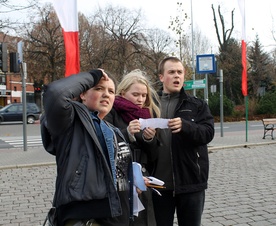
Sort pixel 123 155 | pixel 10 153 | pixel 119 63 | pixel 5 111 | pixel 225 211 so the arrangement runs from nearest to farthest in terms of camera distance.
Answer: pixel 123 155, pixel 225 211, pixel 10 153, pixel 5 111, pixel 119 63

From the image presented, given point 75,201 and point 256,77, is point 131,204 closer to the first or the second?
point 75,201

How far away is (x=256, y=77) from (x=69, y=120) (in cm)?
4787

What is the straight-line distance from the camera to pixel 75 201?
174cm

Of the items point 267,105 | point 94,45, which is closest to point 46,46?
point 94,45

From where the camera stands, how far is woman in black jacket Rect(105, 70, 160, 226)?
242cm

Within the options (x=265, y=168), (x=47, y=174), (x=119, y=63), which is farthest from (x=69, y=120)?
(x=119, y=63)

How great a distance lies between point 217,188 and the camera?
21.2 ft

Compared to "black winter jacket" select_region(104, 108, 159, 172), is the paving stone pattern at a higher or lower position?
lower

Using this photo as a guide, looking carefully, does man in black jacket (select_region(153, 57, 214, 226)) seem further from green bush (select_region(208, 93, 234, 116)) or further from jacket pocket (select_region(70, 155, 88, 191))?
green bush (select_region(208, 93, 234, 116))

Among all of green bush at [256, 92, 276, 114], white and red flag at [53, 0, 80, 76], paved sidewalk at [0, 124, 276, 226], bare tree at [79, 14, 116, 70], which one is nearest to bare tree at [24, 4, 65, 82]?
bare tree at [79, 14, 116, 70]

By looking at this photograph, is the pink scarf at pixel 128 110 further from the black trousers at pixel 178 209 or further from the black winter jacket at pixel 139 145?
the black trousers at pixel 178 209

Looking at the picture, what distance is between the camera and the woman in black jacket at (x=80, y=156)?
1687 mm

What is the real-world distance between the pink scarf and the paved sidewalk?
2.59 m

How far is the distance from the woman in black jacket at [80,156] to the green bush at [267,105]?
109 feet
